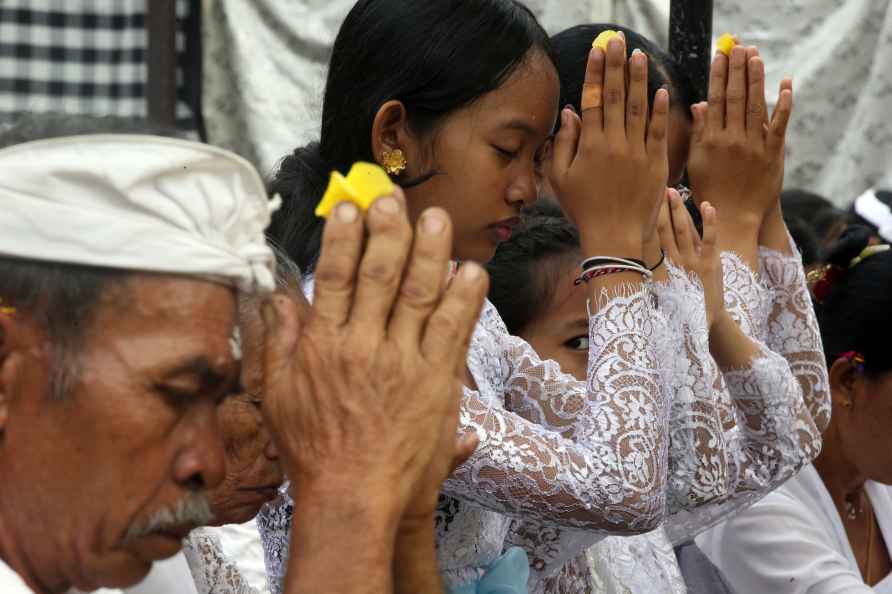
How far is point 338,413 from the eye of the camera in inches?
63.8

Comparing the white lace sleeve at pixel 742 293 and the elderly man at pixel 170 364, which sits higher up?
the elderly man at pixel 170 364

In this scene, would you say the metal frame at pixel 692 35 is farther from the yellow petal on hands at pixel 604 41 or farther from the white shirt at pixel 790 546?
the white shirt at pixel 790 546

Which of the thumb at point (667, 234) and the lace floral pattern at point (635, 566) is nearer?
the thumb at point (667, 234)

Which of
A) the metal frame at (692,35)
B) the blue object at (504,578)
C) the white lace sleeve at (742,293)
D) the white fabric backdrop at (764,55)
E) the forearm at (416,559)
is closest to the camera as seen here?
the forearm at (416,559)

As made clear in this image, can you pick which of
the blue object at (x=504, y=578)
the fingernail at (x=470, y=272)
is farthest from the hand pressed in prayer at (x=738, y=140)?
the fingernail at (x=470, y=272)

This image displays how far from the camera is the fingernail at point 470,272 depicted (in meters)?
1.66

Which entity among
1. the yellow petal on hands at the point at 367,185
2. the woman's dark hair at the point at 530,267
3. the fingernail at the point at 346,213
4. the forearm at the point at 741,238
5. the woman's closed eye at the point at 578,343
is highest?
the yellow petal on hands at the point at 367,185

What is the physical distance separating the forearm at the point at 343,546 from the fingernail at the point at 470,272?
284mm

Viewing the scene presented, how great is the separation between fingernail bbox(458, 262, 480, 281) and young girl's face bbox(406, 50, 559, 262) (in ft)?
2.76

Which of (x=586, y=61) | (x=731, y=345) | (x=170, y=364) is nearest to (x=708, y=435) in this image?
(x=731, y=345)

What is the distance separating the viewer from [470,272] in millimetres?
1669

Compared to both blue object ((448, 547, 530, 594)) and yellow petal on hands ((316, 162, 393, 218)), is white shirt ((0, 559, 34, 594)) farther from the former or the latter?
blue object ((448, 547, 530, 594))

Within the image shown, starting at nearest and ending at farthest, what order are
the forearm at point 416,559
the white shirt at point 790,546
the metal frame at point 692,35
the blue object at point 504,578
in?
the forearm at point 416,559, the blue object at point 504,578, the white shirt at point 790,546, the metal frame at point 692,35

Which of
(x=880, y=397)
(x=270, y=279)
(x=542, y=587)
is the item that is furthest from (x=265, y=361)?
(x=880, y=397)
